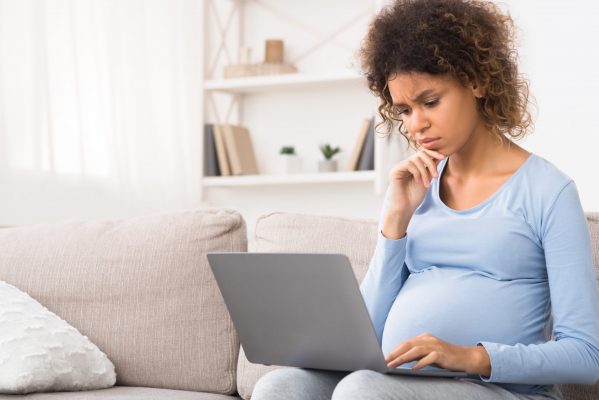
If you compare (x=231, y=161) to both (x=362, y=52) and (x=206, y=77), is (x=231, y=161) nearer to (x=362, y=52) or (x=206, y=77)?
(x=206, y=77)

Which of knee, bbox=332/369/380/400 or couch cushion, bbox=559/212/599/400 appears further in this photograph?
couch cushion, bbox=559/212/599/400

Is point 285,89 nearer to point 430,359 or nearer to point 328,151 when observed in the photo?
point 328,151

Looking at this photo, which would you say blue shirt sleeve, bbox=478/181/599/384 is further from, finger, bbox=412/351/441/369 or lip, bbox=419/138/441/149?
lip, bbox=419/138/441/149

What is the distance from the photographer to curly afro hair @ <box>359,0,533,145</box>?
1.50 meters

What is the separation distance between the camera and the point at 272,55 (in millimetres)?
3652

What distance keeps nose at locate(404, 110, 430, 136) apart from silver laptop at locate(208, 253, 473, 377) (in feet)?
1.17

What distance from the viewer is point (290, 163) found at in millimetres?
3645

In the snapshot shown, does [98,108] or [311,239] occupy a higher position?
[98,108]

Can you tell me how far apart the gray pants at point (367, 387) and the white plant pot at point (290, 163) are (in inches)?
88.5

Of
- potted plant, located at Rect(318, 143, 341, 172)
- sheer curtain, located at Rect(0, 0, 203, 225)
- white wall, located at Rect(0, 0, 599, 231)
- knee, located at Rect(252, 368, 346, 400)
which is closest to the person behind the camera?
knee, located at Rect(252, 368, 346, 400)

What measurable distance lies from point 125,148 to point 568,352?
7.77 feet

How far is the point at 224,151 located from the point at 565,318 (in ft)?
8.09

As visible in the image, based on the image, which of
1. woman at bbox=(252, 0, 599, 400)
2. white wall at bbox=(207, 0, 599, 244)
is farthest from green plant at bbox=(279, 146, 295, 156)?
woman at bbox=(252, 0, 599, 400)

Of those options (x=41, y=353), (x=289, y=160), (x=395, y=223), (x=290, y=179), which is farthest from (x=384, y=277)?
(x=289, y=160)
